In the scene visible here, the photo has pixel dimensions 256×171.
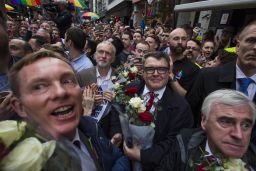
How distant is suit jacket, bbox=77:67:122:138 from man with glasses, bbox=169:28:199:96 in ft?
3.02

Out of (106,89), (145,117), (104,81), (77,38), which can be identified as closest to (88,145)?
(145,117)

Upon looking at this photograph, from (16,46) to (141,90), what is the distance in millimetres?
2000

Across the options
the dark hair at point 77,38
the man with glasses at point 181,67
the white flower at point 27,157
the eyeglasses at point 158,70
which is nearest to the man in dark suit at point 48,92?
the white flower at point 27,157

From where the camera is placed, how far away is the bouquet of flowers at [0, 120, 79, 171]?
70 centimetres

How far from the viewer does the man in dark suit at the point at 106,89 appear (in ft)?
9.87

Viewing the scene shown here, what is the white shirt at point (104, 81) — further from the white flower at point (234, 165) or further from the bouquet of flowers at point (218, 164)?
the white flower at point (234, 165)

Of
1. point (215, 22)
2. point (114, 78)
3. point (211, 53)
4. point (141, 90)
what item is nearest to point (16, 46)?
point (114, 78)

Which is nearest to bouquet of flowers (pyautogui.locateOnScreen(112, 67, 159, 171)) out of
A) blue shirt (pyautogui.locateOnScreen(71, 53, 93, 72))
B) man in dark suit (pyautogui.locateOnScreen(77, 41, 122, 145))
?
man in dark suit (pyautogui.locateOnScreen(77, 41, 122, 145))

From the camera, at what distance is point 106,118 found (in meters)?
3.23

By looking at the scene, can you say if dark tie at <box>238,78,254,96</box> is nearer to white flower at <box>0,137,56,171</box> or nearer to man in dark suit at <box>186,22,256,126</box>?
man in dark suit at <box>186,22,256,126</box>

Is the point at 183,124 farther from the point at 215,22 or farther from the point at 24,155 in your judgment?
the point at 215,22

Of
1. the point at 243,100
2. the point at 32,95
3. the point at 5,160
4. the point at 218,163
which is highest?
the point at 5,160

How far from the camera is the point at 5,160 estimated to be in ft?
2.31

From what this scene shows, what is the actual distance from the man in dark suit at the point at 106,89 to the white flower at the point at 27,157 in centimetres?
204
